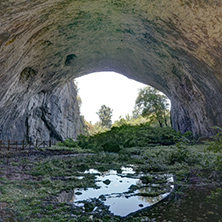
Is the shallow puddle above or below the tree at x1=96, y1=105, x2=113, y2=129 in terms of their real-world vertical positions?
below

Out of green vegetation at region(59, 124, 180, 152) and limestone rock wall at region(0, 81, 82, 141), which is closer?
green vegetation at region(59, 124, 180, 152)

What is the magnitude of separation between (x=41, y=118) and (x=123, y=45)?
43.3ft

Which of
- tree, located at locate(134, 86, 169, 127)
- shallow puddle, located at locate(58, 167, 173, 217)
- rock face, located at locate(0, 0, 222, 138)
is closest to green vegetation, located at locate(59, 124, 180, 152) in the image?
rock face, located at locate(0, 0, 222, 138)

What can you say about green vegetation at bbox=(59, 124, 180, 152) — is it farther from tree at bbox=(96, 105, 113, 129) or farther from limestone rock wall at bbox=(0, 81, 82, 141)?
tree at bbox=(96, 105, 113, 129)

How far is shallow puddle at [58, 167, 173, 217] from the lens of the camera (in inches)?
96.5

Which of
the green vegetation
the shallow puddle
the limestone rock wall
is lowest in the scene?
the shallow puddle

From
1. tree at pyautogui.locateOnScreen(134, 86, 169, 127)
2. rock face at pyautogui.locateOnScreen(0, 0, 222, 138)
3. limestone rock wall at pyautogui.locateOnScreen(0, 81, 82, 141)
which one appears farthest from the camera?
tree at pyautogui.locateOnScreen(134, 86, 169, 127)

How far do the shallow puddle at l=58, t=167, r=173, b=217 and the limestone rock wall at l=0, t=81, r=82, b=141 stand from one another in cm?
1175

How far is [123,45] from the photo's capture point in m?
12.0

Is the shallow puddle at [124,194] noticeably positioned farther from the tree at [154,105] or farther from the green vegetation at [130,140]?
the tree at [154,105]

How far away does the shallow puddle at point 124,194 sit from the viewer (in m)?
2.45

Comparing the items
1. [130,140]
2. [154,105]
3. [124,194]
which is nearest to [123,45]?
[130,140]

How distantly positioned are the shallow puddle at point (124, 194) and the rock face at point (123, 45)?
17.9 feet

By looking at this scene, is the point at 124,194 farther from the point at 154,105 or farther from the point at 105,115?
the point at 105,115
